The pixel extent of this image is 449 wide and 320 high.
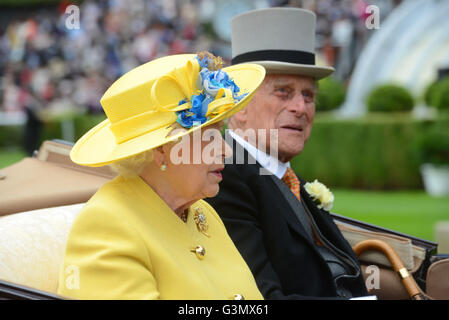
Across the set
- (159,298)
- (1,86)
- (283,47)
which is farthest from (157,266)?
(1,86)

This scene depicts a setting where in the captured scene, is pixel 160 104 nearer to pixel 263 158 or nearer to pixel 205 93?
pixel 205 93

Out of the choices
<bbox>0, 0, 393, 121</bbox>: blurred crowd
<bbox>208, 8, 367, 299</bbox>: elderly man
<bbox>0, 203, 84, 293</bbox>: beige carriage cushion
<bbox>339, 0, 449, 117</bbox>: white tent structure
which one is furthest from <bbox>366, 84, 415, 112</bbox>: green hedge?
<bbox>0, 203, 84, 293</bbox>: beige carriage cushion

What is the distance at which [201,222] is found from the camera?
2236mm

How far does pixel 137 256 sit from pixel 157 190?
32 cm

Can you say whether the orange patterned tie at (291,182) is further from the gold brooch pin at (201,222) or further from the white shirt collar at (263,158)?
the gold brooch pin at (201,222)

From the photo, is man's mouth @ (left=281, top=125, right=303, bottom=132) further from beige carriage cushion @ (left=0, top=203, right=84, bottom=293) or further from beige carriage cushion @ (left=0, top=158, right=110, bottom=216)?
beige carriage cushion @ (left=0, top=203, right=84, bottom=293)

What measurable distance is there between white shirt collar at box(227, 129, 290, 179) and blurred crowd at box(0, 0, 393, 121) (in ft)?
43.1

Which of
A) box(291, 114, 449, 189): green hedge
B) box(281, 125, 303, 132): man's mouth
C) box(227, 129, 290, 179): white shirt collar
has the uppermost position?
box(281, 125, 303, 132): man's mouth

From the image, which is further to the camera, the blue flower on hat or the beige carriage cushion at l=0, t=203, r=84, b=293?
the beige carriage cushion at l=0, t=203, r=84, b=293

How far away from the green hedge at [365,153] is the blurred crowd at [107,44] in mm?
5343

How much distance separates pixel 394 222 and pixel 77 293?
649 cm

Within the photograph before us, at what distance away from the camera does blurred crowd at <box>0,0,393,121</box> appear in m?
16.1

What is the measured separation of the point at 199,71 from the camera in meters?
2.07

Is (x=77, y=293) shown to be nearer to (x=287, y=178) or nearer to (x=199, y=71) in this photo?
(x=199, y=71)
